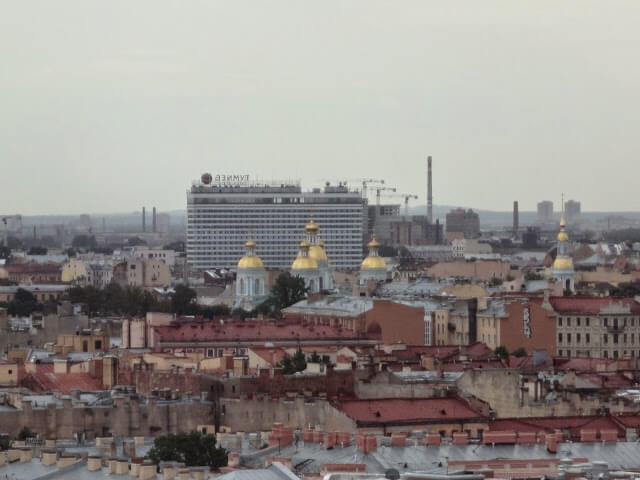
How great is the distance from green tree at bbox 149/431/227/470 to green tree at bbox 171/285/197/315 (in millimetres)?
71213

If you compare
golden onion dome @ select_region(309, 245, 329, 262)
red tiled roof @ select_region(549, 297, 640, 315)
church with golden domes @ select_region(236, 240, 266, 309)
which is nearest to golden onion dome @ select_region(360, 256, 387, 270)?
golden onion dome @ select_region(309, 245, 329, 262)

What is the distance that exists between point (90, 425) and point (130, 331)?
34.8 meters

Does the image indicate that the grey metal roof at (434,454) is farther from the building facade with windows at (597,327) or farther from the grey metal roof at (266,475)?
the building facade with windows at (597,327)

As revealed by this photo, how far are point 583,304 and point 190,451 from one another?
52.6 m

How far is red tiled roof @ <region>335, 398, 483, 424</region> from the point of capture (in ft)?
162

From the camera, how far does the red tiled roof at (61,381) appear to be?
61500 mm

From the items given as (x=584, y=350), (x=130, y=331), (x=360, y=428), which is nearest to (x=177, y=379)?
(x=360, y=428)

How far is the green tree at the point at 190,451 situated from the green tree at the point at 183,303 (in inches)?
2804

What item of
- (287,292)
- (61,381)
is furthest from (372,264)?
(61,381)

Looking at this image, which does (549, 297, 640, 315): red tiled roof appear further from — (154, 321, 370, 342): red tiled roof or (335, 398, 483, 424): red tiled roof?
(335, 398, 483, 424): red tiled roof

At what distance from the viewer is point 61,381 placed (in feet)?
206

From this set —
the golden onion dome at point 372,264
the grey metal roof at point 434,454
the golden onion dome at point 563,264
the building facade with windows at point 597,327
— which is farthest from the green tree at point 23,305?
the grey metal roof at point 434,454

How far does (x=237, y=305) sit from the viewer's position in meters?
123

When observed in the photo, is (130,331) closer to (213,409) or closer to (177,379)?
(177,379)
